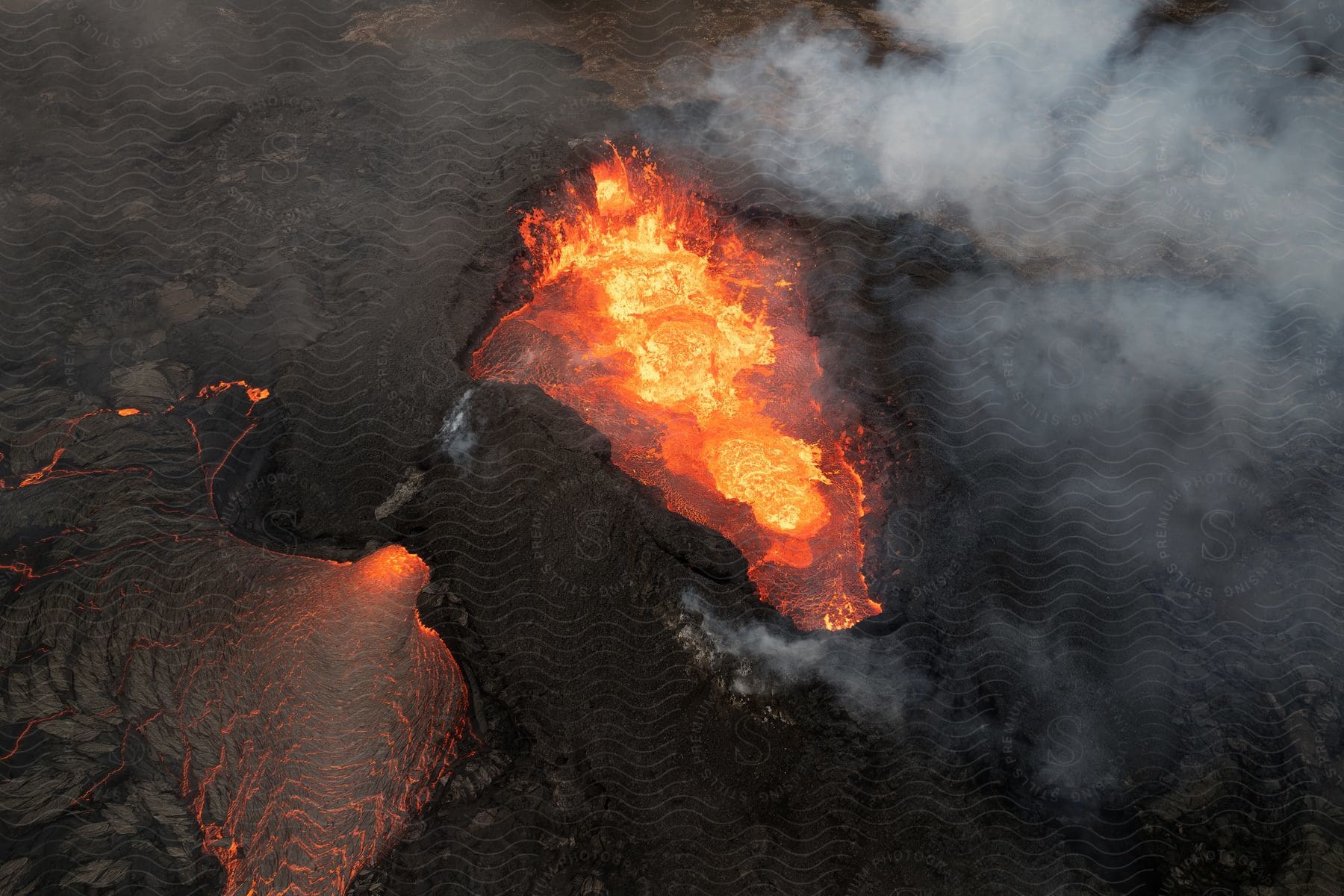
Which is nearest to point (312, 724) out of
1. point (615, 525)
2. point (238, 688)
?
point (238, 688)

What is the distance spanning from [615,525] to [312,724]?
112 inches

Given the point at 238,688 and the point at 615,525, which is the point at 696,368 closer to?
the point at 615,525

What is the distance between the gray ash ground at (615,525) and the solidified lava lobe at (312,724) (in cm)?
26

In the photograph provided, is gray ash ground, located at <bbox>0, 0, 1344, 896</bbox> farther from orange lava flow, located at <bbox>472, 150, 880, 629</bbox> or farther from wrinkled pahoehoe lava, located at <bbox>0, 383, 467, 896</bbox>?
orange lava flow, located at <bbox>472, 150, 880, 629</bbox>

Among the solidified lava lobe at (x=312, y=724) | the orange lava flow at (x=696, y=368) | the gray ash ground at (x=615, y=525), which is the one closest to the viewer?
the gray ash ground at (x=615, y=525)

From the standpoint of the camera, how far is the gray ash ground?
610 centimetres

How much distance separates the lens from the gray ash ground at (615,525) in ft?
20.0

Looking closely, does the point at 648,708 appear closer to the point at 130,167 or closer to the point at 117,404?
the point at 117,404

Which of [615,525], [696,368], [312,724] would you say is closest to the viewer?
[312,724]

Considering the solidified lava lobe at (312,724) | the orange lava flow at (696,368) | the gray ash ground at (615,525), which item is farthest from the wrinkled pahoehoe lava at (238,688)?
the orange lava flow at (696,368)

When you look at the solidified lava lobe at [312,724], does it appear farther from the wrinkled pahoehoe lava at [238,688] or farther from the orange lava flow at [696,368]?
the orange lava flow at [696,368]

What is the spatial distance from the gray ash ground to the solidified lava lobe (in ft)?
0.85

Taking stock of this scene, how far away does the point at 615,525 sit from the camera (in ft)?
23.5

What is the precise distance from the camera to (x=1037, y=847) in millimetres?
5957
